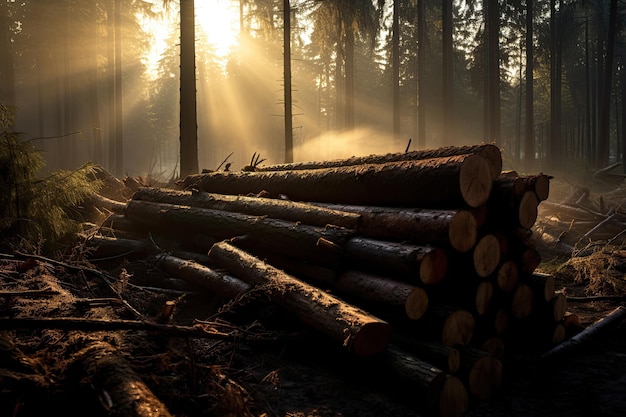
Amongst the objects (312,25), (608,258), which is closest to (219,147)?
(312,25)

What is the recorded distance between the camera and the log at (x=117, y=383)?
6.88 feet

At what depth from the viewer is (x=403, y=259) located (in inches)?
146

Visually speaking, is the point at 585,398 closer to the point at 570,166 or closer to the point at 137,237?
the point at 137,237

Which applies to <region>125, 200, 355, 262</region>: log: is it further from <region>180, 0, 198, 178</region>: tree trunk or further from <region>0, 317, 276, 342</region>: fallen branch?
<region>180, 0, 198, 178</region>: tree trunk

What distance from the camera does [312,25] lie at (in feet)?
58.6

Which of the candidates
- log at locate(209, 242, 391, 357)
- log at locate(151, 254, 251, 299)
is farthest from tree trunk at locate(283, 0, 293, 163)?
log at locate(209, 242, 391, 357)

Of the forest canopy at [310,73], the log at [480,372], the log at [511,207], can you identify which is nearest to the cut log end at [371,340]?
the log at [480,372]

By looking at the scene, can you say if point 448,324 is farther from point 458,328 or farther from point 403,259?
point 403,259

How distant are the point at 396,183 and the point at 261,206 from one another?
78.7 inches

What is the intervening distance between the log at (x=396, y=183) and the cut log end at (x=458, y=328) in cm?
107

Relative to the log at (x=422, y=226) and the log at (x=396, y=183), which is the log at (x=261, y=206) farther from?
the log at (x=396, y=183)

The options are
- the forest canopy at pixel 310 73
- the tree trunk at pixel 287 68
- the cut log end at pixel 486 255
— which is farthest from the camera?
the forest canopy at pixel 310 73

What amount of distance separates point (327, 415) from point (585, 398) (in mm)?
2201

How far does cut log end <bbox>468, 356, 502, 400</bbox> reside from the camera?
3.37 metres
